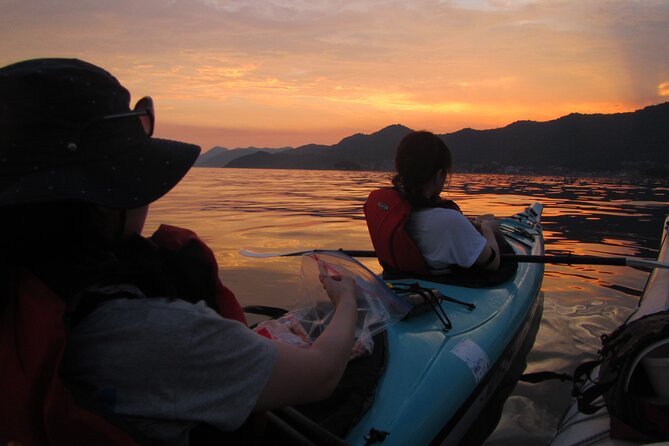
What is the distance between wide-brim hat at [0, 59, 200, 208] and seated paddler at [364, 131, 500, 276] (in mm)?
2542

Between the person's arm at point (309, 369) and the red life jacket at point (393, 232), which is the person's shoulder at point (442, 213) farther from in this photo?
the person's arm at point (309, 369)

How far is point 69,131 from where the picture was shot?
0.94m

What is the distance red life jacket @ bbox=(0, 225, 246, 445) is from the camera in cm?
89

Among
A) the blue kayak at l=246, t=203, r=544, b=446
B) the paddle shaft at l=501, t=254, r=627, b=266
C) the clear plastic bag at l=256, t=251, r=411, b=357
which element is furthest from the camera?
the paddle shaft at l=501, t=254, r=627, b=266

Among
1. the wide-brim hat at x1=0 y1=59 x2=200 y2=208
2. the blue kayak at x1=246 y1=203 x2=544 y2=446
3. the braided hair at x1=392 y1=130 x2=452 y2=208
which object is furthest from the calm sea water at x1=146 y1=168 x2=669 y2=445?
the wide-brim hat at x1=0 y1=59 x2=200 y2=208

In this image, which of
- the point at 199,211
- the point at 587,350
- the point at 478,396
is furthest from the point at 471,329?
the point at 199,211

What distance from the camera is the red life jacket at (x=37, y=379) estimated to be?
892 millimetres

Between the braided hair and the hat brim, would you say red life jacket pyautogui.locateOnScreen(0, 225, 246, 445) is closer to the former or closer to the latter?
the hat brim

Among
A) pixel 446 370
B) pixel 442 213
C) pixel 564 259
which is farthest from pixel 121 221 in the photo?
pixel 564 259

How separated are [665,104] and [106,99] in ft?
395

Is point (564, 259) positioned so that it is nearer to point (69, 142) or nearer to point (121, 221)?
point (121, 221)

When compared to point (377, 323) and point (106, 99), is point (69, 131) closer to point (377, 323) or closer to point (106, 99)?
point (106, 99)

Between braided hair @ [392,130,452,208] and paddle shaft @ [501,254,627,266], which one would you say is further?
paddle shaft @ [501,254,627,266]

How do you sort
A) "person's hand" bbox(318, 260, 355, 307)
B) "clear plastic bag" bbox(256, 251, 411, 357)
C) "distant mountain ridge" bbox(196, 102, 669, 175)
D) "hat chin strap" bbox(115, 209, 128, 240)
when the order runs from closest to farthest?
"hat chin strap" bbox(115, 209, 128, 240), "person's hand" bbox(318, 260, 355, 307), "clear plastic bag" bbox(256, 251, 411, 357), "distant mountain ridge" bbox(196, 102, 669, 175)
